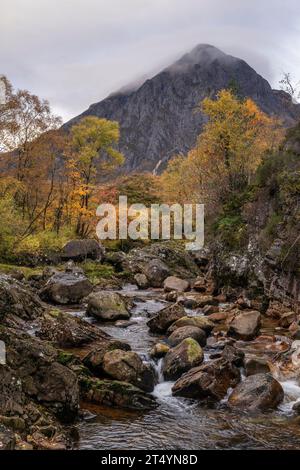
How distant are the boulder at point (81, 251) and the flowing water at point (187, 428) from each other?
2513 cm

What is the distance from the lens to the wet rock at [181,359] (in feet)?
41.5

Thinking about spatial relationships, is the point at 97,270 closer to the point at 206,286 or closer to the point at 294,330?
the point at 206,286

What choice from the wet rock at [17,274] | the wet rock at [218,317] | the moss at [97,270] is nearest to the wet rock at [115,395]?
the wet rock at [218,317]

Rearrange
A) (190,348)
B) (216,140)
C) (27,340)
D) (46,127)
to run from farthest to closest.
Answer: (46,127)
(216,140)
(190,348)
(27,340)

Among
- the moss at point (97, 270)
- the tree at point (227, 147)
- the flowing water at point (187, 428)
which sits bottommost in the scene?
the flowing water at point (187, 428)

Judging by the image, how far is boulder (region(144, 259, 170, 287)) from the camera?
3117 cm

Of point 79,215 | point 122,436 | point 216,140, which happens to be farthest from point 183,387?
point 79,215

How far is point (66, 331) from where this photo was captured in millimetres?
14883

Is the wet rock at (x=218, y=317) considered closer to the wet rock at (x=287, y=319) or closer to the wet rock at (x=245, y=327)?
the wet rock at (x=245, y=327)

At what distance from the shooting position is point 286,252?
19.3 meters

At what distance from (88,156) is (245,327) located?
100.0ft

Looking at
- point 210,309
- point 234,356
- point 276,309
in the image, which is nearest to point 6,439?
point 234,356

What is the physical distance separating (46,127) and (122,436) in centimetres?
3555
